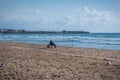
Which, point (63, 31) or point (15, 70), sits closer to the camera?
point (15, 70)

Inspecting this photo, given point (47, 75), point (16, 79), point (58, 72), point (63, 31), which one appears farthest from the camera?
point (63, 31)

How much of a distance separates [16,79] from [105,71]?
13.5 ft

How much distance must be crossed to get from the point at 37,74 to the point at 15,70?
126cm

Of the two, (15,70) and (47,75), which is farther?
(15,70)

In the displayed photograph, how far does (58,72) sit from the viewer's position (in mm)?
9641

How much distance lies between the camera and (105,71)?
33.0 ft

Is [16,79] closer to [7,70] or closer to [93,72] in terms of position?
[7,70]

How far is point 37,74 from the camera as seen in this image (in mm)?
9195

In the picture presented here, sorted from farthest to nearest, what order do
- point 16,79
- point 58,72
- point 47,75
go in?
1. point 58,72
2. point 47,75
3. point 16,79

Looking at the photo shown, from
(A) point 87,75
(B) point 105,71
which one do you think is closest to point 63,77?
(A) point 87,75

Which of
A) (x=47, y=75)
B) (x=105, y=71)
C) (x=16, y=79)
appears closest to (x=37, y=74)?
(x=47, y=75)

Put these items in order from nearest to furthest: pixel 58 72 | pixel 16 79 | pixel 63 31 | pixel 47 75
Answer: pixel 16 79, pixel 47 75, pixel 58 72, pixel 63 31

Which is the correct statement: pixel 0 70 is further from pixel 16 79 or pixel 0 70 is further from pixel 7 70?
pixel 16 79

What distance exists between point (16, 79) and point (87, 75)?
9.60 feet
